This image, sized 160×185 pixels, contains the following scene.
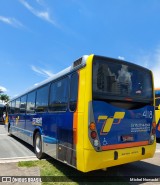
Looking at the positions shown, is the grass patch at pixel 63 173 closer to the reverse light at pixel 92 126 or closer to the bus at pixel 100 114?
the bus at pixel 100 114

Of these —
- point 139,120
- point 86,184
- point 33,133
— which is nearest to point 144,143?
point 139,120

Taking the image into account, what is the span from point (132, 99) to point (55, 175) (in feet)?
9.46

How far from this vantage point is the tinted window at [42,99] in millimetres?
8477

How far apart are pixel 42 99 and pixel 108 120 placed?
3.63 meters

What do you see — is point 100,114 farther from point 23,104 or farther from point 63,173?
point 23,104

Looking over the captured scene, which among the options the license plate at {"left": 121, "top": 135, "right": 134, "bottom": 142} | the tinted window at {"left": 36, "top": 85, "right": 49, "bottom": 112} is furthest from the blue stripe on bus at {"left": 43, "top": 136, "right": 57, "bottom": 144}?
the license plate at {"left": 121, "top": 135, "right": 134, "bottom": 142}

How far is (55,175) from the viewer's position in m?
6.64

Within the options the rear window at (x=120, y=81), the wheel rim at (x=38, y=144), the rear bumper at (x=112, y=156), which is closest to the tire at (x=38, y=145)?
the wheel rim at (x=38, y=144)

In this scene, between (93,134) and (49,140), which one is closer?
(93,134)

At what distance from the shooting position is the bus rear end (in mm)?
5629

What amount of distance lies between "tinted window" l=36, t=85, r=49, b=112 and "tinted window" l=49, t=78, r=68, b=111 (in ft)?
1.78

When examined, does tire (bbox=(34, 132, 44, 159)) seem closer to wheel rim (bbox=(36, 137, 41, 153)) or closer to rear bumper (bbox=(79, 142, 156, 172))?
wheel rim (bbox=(36, 137, 41, 153))

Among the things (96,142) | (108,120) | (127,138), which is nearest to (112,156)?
(96,142)

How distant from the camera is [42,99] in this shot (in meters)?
8.91
